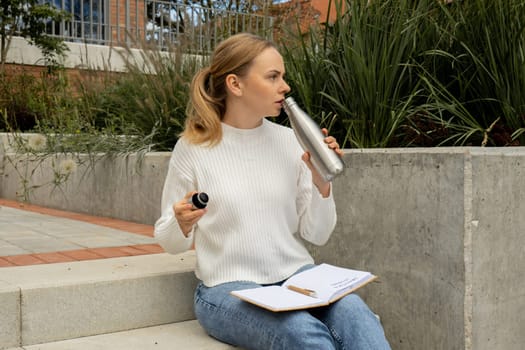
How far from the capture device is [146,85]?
4.86 m

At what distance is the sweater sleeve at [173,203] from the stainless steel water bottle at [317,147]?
480 mm

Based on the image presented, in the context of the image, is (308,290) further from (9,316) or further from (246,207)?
(9,316)

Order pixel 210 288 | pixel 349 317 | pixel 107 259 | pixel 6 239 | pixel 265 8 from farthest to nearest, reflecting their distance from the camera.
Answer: pixel 265 8 < pixel 6 239 < pixel 107 259 < pixel 210 288 < pixel 349 317

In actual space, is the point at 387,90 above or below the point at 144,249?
above

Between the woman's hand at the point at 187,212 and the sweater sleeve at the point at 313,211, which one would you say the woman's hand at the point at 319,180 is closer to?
the sweater sleeve at the point at 313,211

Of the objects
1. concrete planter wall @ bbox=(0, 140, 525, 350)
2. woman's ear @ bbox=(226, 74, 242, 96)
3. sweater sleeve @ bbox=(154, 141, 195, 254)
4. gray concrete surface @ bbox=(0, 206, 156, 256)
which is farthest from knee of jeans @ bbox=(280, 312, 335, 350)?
gray concrete surface @ bbox=(0, 206, 156, 256)

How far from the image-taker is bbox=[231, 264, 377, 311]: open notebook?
2.07 m

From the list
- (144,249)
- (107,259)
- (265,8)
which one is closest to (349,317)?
(107,259)

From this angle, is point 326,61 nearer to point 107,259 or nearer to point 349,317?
point 107,259

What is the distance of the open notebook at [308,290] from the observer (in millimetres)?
2066

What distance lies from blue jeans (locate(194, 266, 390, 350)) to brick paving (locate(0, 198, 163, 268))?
110 centimetres

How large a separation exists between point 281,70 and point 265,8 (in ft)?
7.79

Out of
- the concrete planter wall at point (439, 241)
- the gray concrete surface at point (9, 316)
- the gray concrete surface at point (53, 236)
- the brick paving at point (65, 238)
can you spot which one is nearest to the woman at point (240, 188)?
the concrete planter wall at point (439, 241)

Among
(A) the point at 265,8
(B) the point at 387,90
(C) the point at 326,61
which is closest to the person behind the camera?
(B) the point at 387,90
